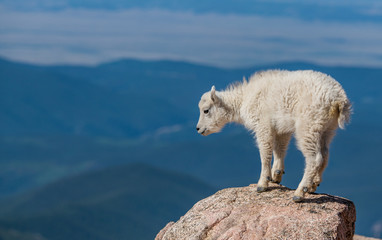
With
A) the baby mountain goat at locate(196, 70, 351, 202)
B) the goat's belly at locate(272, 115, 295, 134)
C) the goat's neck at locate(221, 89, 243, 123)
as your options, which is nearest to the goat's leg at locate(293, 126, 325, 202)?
the baby mountain goat at locate(196, 70, 351, 202)

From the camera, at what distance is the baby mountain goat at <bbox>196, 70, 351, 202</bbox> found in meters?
11.9

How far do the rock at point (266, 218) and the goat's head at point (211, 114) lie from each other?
6.21ft

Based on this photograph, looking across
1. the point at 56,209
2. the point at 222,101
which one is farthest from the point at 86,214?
the point at 222,101

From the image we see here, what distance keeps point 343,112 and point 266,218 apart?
2843mm

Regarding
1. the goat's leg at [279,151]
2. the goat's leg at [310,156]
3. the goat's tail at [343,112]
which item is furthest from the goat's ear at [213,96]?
the goat's tail at [343,112]

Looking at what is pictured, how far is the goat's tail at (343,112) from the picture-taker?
11.7 m

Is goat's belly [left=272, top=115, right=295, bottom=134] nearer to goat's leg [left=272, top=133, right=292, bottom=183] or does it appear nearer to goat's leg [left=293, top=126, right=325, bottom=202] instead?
goat's leg [left=293, top=126, right=325, bottom=202]

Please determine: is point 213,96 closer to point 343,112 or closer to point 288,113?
point 288,113

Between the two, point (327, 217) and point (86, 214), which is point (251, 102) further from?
point (86, 214)

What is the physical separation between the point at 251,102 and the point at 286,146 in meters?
1.46

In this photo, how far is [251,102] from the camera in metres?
13.4

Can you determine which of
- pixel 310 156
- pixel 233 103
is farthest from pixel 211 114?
pixel 310 156

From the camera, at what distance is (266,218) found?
11992mm

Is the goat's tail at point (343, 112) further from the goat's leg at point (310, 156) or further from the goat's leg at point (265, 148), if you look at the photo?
the goat's leg at point (265, 148)
